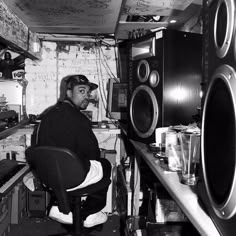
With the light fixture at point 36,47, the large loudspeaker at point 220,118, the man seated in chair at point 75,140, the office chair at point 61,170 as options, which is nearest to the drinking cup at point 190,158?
the large loudspeaker at point 220,118

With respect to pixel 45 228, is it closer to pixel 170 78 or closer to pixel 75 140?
pixel 75 140

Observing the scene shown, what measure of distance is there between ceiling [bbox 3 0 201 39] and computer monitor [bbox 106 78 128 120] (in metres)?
0.57

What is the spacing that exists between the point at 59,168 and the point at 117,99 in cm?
152

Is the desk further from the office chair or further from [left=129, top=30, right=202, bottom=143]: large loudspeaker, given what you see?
the office chair

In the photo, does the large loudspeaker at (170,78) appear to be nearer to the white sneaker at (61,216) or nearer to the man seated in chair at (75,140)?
the man seated in chair at (75,140)

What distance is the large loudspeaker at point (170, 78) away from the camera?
166 cm

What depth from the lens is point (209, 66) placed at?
31.9 inches

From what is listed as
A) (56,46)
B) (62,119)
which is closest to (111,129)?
(62,119)

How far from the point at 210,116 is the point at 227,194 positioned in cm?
22

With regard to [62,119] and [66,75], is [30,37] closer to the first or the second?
[66,75]

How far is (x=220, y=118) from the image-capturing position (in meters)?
0.70

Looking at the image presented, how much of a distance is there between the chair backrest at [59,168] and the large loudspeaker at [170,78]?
0.49 m

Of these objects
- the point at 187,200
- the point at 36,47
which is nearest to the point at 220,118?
the point at 187,200

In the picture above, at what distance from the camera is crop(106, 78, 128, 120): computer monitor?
10.6ft
